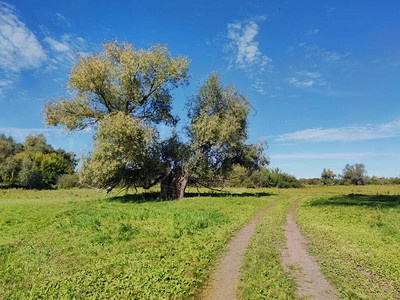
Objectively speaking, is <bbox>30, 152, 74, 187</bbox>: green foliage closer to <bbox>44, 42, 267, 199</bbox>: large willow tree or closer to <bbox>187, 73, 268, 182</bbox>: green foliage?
<bbox>44, 42, 267, 199</bbox>: large willow tree

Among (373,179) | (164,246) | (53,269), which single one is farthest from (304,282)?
(373,179)

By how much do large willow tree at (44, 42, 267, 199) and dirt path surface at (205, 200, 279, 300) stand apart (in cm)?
1929

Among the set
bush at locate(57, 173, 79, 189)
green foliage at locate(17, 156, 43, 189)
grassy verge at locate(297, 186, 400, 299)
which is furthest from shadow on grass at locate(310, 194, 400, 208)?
green foliage at locate(17, 156, 43, 189)

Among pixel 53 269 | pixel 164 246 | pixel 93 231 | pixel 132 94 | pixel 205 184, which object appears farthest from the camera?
pixel 205 184

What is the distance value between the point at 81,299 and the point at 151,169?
25.6m

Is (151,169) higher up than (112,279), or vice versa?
(151,169)

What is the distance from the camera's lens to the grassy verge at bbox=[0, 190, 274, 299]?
745 centimetres

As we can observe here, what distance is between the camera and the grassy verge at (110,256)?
24.4 feet

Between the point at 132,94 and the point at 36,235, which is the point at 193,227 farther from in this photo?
the point at 132,94

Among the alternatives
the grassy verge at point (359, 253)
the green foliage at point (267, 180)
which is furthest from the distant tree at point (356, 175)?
the grassy verge at point (359, 253)

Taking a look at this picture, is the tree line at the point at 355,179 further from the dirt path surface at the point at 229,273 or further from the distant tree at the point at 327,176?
the dirt path surface at the point at 229,273

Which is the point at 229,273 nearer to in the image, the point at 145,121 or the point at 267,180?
the point at 145,121

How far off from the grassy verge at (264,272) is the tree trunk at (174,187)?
21.6 meters

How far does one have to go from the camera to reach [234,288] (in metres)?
7.29
